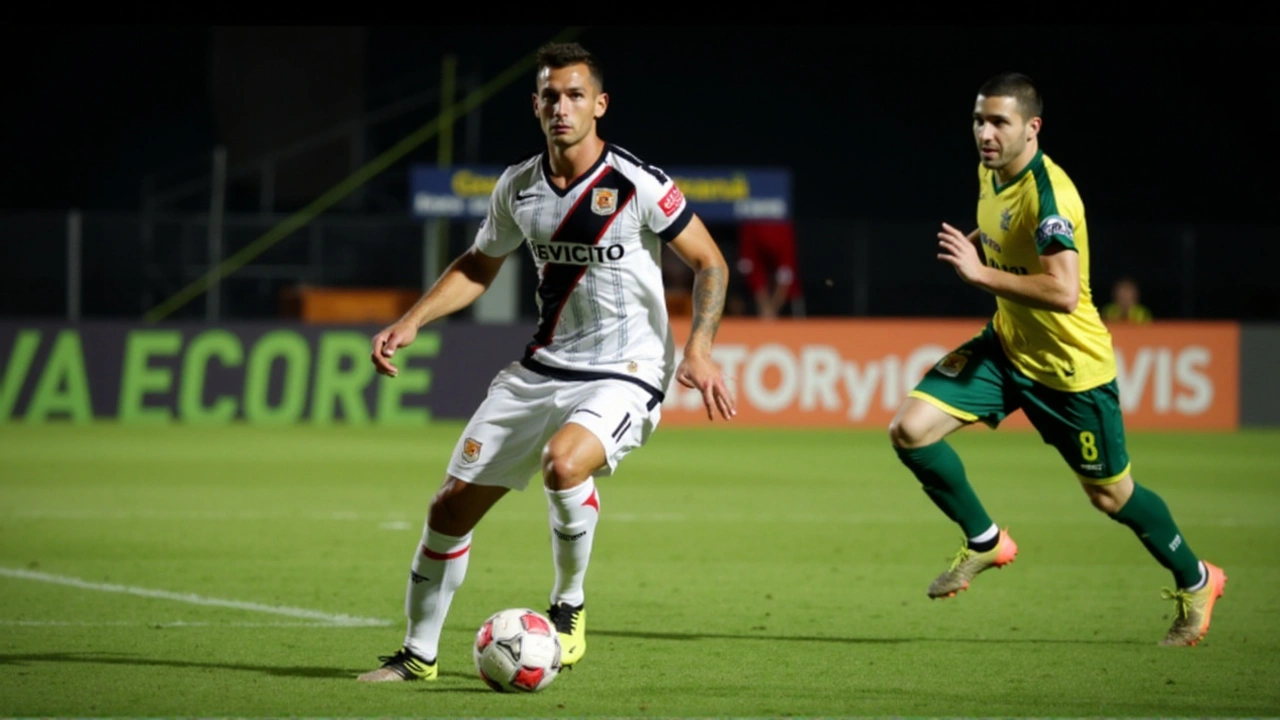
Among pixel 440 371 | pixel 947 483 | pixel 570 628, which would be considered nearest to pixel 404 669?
pixel 570 628

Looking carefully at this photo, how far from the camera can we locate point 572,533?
6.41 m

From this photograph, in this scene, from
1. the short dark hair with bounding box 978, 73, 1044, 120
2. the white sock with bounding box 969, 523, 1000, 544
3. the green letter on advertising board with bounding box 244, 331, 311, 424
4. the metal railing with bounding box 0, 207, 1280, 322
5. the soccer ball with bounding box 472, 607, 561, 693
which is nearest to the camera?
the soccer ball with bounding box 472, 607, 561, 693

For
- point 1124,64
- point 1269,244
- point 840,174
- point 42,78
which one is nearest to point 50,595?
point 1269,244

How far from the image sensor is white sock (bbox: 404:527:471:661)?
252 inches

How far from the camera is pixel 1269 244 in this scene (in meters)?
25.4

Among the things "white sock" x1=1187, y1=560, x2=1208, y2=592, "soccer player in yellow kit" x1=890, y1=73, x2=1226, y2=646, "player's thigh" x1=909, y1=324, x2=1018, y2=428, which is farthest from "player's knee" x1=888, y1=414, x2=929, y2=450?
"white sock" x1=1187, y1=560, x2=1208, y2=592

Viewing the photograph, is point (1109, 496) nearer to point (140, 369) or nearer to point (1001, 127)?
point (1001, 127)

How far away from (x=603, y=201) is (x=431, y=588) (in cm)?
154

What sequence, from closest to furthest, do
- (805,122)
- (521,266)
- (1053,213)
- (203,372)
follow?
(1053,213) → (203,372) → (521,266) → (805,122)

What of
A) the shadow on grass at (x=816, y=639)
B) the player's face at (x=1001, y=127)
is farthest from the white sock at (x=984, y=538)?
the player's face at (x=1001, y=127)

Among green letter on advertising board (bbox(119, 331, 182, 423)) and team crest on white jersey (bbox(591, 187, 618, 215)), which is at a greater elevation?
team crest on white jersey (bbox(591, 187, 618, 215))

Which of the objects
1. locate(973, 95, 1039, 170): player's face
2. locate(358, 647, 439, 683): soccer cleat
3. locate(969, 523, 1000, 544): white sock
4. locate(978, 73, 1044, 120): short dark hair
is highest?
locate(978, 73, 1044, 120): short dark hair

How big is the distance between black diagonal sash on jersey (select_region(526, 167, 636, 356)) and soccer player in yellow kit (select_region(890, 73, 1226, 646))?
1548mm

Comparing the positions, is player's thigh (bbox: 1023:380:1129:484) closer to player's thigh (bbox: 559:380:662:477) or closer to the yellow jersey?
the yellow jersey
